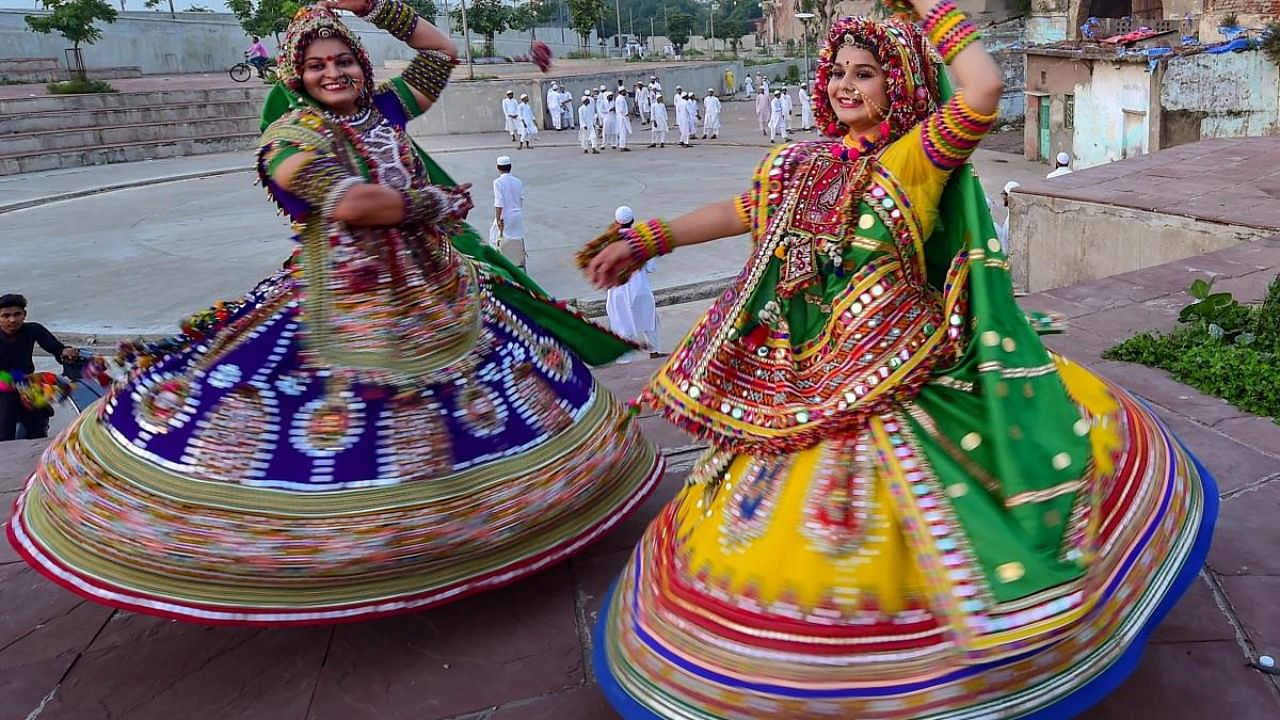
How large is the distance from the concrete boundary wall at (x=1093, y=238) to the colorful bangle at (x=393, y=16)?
639 cm

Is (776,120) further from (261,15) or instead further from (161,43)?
(161,43)

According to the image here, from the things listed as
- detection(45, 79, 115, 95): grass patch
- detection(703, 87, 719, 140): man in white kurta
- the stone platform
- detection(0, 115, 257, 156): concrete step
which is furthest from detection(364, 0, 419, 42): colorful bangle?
detection(45, 79, 115, 95): grass patch

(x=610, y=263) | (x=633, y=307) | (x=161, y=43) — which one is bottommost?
(x=633, y=307)

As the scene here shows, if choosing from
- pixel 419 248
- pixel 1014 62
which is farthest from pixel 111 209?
pixel 1014 62

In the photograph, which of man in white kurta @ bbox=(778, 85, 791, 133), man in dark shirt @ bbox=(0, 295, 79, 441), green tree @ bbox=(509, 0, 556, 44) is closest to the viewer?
man in dark shirt @ bbox=(0, 295, 79, 441)

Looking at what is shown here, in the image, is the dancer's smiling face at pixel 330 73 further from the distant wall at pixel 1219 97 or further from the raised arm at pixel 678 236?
the distant wall at pixel 1219 97

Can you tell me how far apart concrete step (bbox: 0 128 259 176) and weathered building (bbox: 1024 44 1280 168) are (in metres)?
19.0

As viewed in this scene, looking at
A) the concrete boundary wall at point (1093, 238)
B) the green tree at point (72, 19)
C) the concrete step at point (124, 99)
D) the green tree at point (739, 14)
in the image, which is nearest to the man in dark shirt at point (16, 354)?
the concrete boundary wall at point (1093, 238)

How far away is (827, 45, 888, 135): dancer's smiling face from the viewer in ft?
7.54

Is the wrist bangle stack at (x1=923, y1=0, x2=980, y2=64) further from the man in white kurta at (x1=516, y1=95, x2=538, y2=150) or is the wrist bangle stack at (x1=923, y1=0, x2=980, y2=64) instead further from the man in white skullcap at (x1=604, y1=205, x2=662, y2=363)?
the man in white kurta at (x1=516, y1=95, x2=538, y2=150)

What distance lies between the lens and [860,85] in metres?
2.31

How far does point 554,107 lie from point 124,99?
11071mm

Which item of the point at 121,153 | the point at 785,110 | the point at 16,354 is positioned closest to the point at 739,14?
the point at 785,110

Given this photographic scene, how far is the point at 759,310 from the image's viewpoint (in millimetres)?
2443
